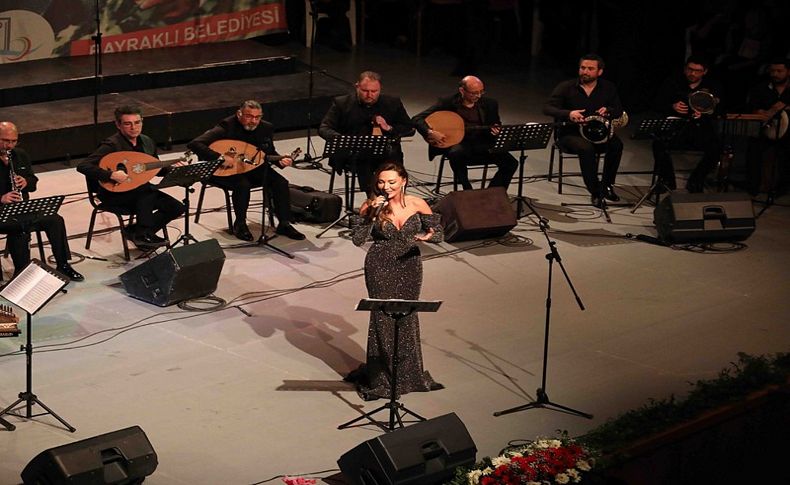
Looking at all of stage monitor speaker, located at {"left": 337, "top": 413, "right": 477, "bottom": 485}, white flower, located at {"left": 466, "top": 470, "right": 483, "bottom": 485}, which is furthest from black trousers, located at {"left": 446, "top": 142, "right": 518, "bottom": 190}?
white flower, located at {"left": 466, "top": 470, "right": 483, "bottom": 485}

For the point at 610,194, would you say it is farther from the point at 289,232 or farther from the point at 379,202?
the point at 379,202

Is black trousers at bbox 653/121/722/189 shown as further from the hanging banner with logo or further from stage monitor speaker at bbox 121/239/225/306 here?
the hanging banner with logo

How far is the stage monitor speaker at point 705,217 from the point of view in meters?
10.6

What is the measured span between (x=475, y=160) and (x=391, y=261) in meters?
3.89

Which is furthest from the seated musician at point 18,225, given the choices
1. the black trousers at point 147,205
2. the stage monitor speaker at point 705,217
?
the stage monitor speaker at point 705,217

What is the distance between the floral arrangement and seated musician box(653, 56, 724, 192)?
17.8 ft

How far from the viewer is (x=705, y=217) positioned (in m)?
10.6

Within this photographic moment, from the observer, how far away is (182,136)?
13.0 m

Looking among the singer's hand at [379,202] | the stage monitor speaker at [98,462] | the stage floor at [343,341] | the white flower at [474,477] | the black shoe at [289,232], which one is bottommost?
the stage floor at [343,341]

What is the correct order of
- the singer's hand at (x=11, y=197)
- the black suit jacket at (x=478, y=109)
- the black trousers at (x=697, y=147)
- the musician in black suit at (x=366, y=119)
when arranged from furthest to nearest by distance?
the black trousers at (x=697, y=147), the black suit jacket at (x=478, y=109), the musician in black suit at (x=366, y=119), the singer's hand at (x=11, y=197)

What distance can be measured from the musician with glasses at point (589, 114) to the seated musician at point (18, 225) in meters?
4.46

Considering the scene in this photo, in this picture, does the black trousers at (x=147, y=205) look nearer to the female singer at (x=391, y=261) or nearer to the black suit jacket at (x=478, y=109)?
the black suit jacket at (x=478, y=109)

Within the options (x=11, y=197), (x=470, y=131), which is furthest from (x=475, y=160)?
(x=11, y=197)

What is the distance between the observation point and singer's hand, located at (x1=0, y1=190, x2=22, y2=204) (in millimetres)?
9031
